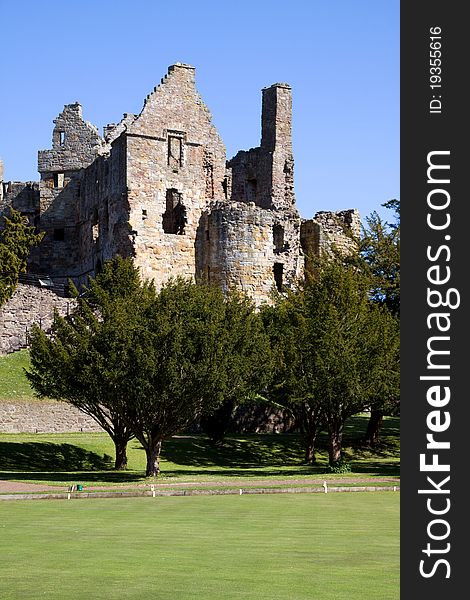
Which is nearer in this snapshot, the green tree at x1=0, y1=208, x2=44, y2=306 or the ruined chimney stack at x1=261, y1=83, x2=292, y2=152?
the green tree at x1=0, y1=208, x2=44, y2=306

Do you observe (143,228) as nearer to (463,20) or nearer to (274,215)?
(274,215)

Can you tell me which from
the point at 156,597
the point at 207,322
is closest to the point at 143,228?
the point at 207,322

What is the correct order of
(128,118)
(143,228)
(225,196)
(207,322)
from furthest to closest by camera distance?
1. (128,118)
2. (225,196)
3. (143,228)
4. (207,322)

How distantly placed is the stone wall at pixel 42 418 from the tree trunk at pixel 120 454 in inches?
300

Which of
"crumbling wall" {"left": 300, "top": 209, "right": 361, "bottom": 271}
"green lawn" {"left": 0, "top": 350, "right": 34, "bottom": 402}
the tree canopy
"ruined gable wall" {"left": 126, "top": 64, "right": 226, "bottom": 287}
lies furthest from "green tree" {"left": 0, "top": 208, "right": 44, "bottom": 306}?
"crumbling wall" {"left": 300, "top": 209, "right": 361, "bottom": 271}

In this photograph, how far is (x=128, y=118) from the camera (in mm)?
86938

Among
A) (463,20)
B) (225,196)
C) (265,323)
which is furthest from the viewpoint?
(225,196)

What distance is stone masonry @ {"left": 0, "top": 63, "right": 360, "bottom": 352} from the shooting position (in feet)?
228

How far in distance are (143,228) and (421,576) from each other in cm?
5789

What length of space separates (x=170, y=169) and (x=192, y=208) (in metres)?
2.59

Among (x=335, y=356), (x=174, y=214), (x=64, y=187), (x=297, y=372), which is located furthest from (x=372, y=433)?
(x=64, y=187)

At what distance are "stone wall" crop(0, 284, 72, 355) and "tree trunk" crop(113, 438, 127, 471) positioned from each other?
1592 cm

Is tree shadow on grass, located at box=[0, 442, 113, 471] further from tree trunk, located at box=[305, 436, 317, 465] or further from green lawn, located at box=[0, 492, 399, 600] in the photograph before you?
green lawn, located at box=[0, 492, 399, 600]

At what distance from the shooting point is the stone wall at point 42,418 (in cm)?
→ 5322
